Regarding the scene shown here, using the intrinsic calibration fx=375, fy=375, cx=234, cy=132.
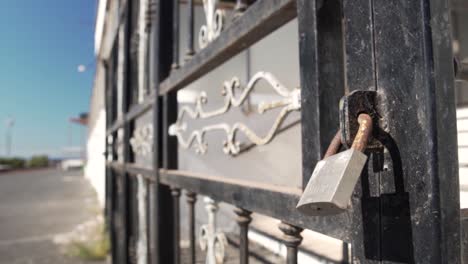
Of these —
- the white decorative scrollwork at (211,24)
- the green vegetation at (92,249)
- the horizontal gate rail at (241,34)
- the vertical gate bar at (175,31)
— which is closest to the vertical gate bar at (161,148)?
the vertical gate bar at (175,31)

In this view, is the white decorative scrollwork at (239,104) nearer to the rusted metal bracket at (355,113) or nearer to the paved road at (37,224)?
the rusted metal bracket at (355,113)

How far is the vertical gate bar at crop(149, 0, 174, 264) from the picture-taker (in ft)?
4.75

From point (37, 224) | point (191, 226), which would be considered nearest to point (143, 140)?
point (191, 226)

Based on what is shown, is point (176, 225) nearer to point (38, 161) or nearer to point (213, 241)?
point (213, 241)

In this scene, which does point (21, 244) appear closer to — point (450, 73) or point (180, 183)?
point (180, 183)

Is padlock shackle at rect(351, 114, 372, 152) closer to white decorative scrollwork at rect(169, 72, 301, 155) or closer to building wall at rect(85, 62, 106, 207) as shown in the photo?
white decorative scrollwork at rect(169, 72, 301, 155)

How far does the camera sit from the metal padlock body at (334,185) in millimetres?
389

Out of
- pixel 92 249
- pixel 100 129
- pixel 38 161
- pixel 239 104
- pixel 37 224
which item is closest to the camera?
pixel 239 104

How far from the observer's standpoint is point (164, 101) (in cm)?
144

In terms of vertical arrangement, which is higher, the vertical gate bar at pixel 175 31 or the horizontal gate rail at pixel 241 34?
the vertical gate bar at pixel 175 31

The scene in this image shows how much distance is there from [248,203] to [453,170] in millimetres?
463

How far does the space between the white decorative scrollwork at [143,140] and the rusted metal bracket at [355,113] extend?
139cm

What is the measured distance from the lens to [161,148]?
4.93 ft

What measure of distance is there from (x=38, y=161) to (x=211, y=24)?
3244 cm
